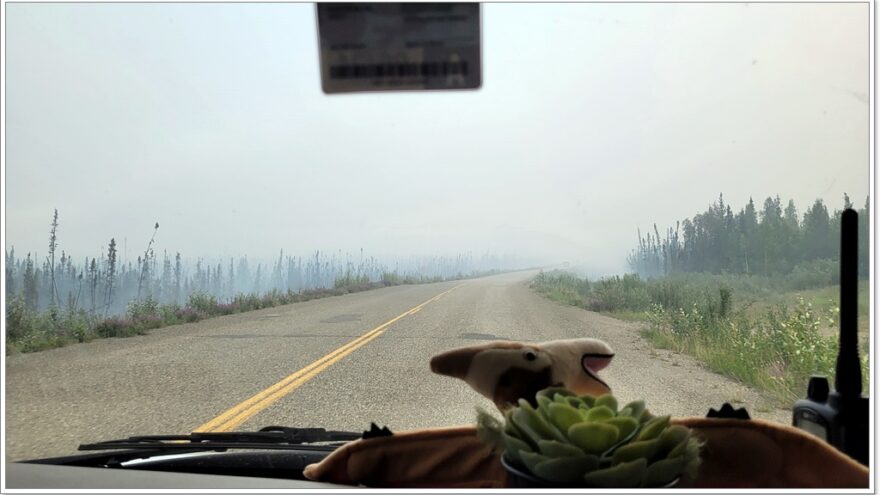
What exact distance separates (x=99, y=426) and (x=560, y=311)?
11.8 feet

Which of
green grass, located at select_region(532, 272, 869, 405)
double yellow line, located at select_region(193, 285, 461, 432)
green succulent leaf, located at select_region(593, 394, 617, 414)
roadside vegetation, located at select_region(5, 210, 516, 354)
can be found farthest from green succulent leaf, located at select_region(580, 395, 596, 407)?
double yellow line, located at select_region(193, 285, 461, 432)

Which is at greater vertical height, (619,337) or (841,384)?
(841,384)

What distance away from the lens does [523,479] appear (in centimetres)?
149

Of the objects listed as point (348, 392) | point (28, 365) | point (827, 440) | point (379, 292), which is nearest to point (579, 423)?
point (827, 440)

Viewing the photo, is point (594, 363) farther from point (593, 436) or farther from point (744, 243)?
point (744, 243)

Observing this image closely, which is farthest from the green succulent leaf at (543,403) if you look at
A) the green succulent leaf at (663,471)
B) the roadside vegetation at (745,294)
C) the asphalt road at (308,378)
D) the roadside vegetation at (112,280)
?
the roadside vegetation at (112,280)

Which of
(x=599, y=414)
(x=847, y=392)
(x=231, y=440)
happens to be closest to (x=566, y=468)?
(x=599, y=414)

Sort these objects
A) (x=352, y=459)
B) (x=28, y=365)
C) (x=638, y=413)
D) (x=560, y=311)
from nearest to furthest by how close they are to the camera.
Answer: (x=638, y=413)
(x=352, y=459)
(x=28, y=365)
(x=560, y=311)

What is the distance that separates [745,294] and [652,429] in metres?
2.66

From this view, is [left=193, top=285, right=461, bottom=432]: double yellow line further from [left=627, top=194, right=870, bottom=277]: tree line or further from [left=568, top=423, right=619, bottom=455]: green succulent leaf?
[left=568, top=423, right=619, bottom=455]: green succulent leaf

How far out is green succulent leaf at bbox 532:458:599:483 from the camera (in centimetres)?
140

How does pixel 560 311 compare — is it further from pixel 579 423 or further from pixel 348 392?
pixel 579 423

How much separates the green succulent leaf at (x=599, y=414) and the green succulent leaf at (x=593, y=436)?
0.11ft

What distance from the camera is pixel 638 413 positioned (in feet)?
5.09
